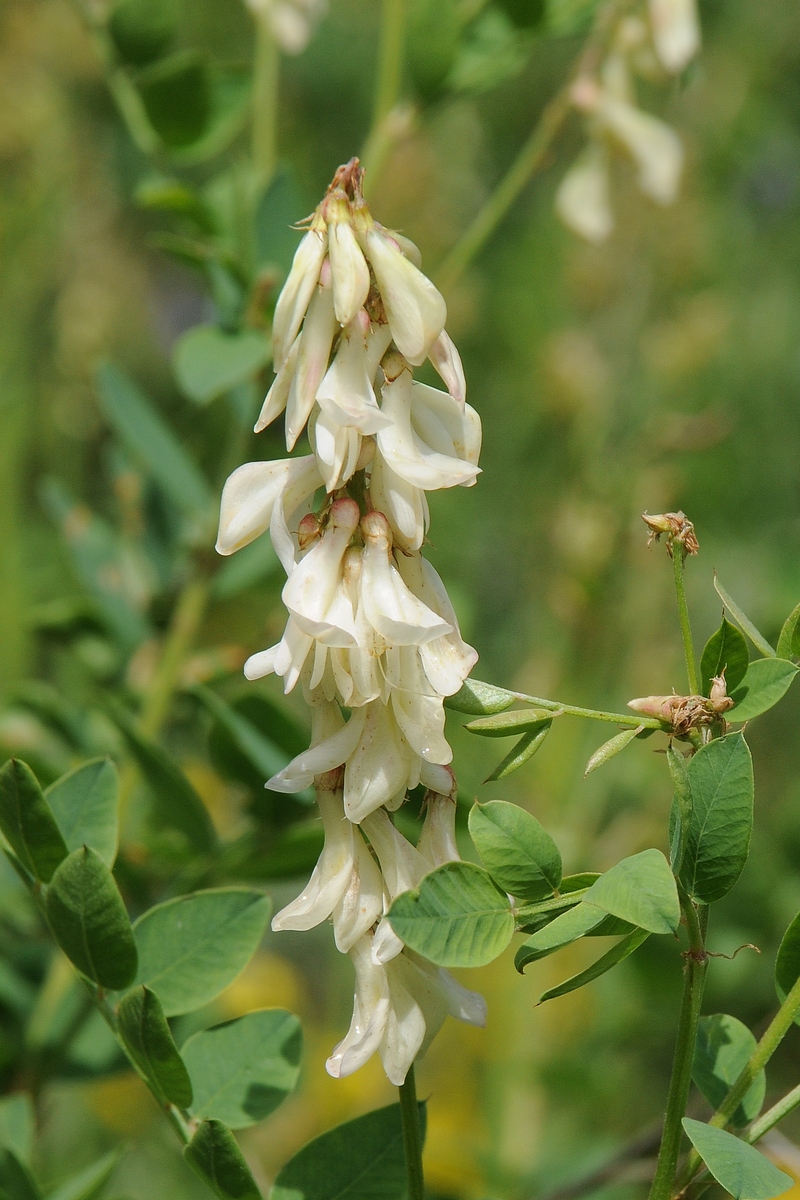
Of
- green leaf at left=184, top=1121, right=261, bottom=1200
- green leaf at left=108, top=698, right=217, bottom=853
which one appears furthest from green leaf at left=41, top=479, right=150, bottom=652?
green leaf at left=184, top=1121, right=261, bottom=1200

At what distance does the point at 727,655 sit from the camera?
1.51ft

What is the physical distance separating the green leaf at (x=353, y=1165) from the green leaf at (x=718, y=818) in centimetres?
15

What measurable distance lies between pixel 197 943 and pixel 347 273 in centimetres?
29

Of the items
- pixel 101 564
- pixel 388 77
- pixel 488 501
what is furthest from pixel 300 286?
pixel 488 501

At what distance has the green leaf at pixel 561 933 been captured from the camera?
1.40 feet

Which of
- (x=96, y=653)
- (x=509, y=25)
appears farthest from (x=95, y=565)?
(x=509, y=25)

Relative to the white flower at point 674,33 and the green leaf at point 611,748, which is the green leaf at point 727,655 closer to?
the green leaf at point 611,748

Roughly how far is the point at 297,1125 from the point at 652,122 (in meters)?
1.13

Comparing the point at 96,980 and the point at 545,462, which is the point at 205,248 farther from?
the point at 545,462

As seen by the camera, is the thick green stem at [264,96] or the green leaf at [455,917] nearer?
the green leaf at [455,917]

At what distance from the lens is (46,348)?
70.2 inches

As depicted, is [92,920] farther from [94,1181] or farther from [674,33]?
[674,33]

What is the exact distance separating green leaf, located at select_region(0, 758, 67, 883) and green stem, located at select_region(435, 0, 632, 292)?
489 mm

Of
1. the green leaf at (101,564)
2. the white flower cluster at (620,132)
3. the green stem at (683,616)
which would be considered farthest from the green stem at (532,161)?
the green stem at (683,616)
